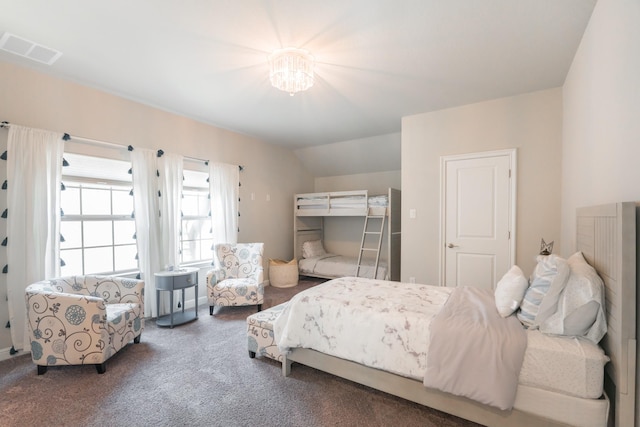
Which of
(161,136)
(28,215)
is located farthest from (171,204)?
(28,215)

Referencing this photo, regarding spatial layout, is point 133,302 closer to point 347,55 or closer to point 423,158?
point 347,55

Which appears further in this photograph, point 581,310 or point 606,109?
point 606,109

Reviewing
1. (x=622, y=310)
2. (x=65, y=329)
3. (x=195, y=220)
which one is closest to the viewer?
(x=622, y=310)

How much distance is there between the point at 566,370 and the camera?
131cm

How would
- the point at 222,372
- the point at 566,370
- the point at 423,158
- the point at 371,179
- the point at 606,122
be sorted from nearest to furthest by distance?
the point at 566,370 → the point at 606,122 → the point at 222,372 → the point at 423,158 → the point at 371,179

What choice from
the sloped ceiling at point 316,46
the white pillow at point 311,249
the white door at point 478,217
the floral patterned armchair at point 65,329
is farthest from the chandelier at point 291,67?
the white pillow at point 311,249

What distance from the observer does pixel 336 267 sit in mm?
4922

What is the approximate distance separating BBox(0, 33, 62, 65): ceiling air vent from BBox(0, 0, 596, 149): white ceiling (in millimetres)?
63

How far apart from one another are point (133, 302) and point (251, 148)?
9.43ft

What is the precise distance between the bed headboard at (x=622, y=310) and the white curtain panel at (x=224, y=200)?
393 cm

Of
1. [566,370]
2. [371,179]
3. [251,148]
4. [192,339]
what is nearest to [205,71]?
[251,148]

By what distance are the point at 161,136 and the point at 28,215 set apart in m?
1.53

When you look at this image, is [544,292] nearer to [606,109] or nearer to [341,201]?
[606,109]

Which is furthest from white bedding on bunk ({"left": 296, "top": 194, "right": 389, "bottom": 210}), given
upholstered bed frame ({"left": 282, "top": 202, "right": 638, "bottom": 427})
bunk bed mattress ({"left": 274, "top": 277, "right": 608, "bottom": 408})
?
upholstered bed frame ({"left": 282, "top": 202, "right": 638, "bottom": 427})
